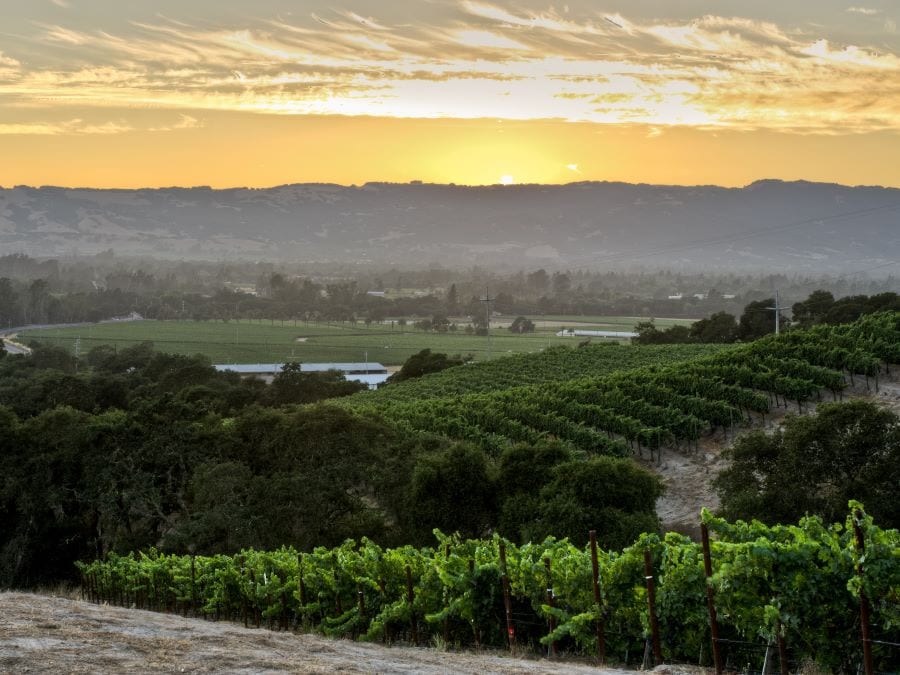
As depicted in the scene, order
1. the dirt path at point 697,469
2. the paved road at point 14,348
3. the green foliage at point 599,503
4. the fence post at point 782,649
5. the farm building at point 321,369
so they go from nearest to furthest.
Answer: the fence post at point 782,649, the green foliage at point 599,503, the dirt path at point 697,469, the farm building at point 321,369, the paved road at point 14,348

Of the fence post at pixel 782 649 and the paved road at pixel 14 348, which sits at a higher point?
the fence post at pixel 782 649

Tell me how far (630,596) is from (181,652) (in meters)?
7.43

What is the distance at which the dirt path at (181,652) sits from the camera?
1222 cm

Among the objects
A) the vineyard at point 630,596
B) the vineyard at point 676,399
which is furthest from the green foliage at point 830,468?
the vineyard at point 676,399

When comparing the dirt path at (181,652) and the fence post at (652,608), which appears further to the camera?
the fence post at (652,608)

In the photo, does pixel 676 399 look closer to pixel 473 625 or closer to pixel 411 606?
pixel 473 625

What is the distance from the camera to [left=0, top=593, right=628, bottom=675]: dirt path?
40.1ft

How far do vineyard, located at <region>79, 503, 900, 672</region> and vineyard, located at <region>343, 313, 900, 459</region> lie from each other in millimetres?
22897

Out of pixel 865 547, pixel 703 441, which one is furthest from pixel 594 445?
pixel 865 547

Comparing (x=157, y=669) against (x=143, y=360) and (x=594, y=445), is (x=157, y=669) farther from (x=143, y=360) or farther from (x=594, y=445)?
(x=143, y=360)

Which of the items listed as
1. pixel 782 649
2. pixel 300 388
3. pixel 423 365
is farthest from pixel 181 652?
pixel 423 365

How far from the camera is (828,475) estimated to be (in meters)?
29.7

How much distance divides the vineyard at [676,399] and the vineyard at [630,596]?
22.9m

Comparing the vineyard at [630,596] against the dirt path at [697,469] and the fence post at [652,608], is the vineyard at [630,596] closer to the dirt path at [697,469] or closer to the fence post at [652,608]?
the fence post at [652,608]
